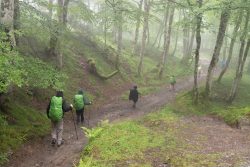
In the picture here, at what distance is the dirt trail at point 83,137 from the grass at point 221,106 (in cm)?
88

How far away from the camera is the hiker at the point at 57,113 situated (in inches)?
544

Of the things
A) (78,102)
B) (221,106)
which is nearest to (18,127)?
(78,102)

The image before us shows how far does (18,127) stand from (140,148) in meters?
5.13

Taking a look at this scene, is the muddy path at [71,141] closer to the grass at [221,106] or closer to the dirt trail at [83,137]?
the dirt trail at [83,137]

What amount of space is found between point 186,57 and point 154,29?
20.3m

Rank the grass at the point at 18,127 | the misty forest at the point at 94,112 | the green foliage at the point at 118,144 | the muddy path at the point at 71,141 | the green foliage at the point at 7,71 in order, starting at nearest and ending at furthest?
the green foliage at the point at 7,71, the green foliage at the point at 118,144, the misty forest at the point at 94,112, the muddy path at the point at 71,141, the grass at the point at 18,127

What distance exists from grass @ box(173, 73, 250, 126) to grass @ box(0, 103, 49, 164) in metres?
9.24

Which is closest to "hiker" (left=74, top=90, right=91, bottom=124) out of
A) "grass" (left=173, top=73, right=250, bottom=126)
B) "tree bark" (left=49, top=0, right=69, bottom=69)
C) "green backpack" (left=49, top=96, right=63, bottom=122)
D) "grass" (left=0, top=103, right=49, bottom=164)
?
"grass" (left=0, top=103, right=49, bottom=164)

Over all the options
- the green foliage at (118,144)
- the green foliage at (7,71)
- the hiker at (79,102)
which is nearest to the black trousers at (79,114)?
the hiker at (79,102)

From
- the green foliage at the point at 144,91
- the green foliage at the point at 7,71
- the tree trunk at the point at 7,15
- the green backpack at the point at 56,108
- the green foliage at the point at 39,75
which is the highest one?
the tree trunk at the point at 7,15

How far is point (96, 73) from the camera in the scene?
2783 cm

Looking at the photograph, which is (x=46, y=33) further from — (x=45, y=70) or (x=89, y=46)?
(x=89, y=46)

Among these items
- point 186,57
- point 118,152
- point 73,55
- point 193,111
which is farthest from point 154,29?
point 118,152

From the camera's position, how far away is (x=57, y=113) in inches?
545
